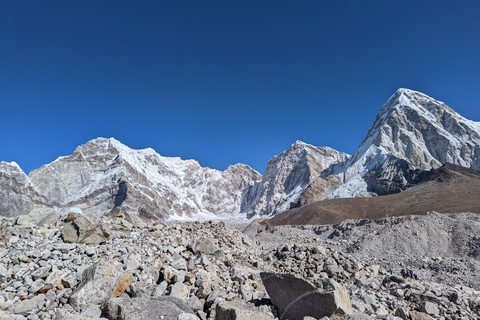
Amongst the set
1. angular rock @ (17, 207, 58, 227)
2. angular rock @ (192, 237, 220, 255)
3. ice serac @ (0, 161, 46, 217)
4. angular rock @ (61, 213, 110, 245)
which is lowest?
angular rock @ (192, 237, 220, 255)

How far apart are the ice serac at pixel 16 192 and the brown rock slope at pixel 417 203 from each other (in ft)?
451

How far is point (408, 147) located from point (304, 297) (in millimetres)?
130444

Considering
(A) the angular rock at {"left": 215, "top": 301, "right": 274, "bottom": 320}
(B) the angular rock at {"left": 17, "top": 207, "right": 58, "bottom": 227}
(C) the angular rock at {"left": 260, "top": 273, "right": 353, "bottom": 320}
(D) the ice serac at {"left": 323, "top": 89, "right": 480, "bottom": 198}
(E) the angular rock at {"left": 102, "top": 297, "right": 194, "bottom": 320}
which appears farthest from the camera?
(D) the ice serac at {"left": 323, "top": 89, "right": 480, "bottom": 198}

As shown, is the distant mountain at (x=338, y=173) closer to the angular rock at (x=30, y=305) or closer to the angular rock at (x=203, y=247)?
the angular rock at (x=203, y=247)

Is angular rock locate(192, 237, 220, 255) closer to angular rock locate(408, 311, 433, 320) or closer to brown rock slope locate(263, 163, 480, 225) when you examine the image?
angular rock locate(408, 311, 433, 320)

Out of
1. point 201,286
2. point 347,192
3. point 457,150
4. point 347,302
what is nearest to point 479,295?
point 347,302

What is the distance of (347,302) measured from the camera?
557 cm

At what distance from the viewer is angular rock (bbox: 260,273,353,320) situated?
5.35 m

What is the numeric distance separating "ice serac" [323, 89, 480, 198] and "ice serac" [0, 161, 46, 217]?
156 m

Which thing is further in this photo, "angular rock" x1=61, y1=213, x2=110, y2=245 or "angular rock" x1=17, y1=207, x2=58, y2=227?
"angular rock" x1=17, y1=207, x2=58, y2=227

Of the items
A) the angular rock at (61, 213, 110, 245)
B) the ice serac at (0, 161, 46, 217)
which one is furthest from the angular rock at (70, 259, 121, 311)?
the ice serac at (0, 161, 46, 217)

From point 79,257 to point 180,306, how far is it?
3.90m

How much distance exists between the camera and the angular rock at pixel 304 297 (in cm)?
535

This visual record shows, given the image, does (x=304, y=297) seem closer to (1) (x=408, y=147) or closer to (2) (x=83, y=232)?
(2) (x=83, y=232)
